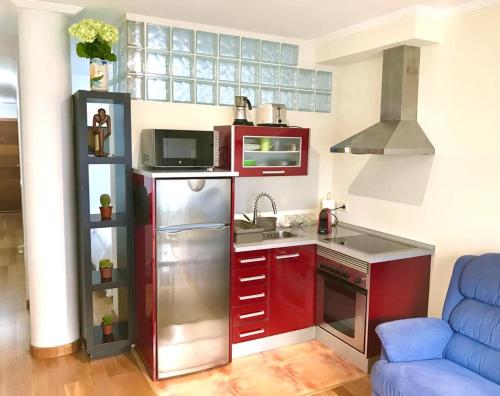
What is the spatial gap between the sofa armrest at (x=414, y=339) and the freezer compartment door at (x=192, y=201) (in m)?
1.27

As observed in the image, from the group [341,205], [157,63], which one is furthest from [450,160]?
[157,63]

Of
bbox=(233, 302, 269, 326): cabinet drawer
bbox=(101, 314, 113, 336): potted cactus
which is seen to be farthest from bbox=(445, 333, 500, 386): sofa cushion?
bbox=(101, 314, 113, 336): potted cactus

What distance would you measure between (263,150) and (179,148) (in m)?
0.77

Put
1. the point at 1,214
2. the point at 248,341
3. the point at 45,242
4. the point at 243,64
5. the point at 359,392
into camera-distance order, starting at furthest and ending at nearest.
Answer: the point at 1,214, the point at 243,64, the point at 248,341, the point at 45,242, the point at 359,392

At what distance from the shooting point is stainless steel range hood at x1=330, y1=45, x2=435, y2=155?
10.1 ft

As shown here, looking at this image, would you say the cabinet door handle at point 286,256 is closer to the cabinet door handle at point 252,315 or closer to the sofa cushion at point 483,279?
the cabinet door handle at point 252,315

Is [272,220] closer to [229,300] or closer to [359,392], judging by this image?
[229,300]

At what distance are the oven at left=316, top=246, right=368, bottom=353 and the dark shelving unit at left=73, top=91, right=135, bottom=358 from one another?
1472 mm

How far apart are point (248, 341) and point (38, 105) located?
2276 mm

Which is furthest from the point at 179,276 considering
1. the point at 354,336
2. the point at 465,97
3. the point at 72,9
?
the point at 465,97

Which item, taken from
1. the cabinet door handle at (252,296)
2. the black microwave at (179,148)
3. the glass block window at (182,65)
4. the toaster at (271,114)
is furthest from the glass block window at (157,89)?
the cabinet door handle at (252,296)

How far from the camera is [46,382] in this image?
2869 millimetres

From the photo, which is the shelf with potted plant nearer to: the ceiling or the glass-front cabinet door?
the glass-front cabinet door

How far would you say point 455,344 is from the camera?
2479mm
